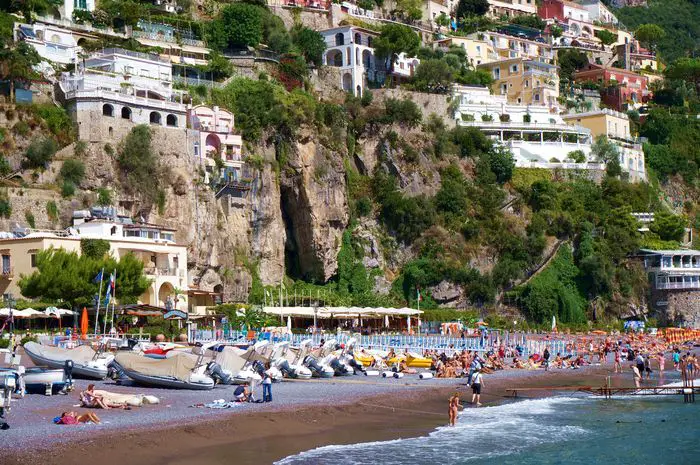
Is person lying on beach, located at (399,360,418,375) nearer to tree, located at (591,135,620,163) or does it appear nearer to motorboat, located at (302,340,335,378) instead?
motorboat, located at (302,340,335,378)

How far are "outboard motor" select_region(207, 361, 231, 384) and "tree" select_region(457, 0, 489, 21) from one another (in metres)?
77.7

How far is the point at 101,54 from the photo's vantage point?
65312 millimetres

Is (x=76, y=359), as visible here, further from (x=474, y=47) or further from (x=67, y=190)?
(x=474, y=47)

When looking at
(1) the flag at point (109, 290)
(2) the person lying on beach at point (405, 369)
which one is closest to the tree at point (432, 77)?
(1) the flag at point (109, 290)

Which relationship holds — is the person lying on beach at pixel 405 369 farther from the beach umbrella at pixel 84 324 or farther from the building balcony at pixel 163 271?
the building balcony at pixel 163 271

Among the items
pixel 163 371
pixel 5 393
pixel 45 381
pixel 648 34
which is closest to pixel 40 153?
pixel 163 371

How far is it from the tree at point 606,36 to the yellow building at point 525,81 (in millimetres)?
21513

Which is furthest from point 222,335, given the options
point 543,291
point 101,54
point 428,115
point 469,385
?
point 428,115

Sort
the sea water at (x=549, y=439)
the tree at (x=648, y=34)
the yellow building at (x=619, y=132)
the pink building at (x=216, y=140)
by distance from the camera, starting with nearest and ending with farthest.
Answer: the sea water at (x=549, y=439), the pink building at (x=216, y=140), the yellow building at (x=619, y=132), the tree at (x=648, y=34)

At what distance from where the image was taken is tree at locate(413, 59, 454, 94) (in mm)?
82188

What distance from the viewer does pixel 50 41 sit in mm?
65562

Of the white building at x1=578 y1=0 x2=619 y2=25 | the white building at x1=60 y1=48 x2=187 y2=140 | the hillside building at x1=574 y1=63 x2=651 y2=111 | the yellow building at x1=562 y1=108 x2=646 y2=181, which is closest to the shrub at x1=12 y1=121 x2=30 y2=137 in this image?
the white building at x1=60 y1=48 x2=187 y2=140

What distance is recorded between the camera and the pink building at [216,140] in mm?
64062

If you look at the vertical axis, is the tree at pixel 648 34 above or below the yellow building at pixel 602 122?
above
